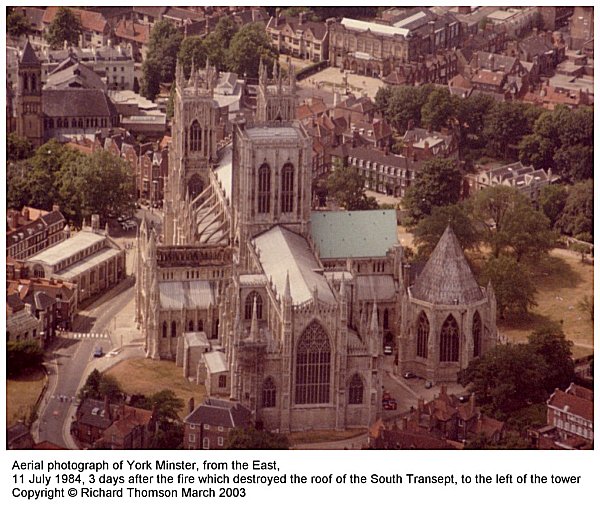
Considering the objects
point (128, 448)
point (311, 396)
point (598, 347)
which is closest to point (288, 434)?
point (311, 396)

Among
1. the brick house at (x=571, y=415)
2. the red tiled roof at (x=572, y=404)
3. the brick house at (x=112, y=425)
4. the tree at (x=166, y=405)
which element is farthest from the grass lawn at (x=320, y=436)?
the red tiled roof at (x=572, y=404)

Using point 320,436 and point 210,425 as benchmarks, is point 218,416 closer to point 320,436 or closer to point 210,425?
point 210,425

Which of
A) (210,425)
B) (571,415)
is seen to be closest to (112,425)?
(210,425)

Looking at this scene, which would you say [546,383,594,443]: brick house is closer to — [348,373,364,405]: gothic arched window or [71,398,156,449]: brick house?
[348,373,364,405]: gothic arched window

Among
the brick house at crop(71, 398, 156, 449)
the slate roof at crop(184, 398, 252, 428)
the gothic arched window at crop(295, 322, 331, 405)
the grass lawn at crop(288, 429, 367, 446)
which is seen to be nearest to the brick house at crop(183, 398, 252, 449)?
the slate roof at crop(184, 398, 252, 428)

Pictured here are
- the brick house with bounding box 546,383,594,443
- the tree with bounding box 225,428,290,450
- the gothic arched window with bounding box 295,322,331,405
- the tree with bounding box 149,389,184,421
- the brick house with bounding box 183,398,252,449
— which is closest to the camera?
the tree with bounding box 225,428,290,450
